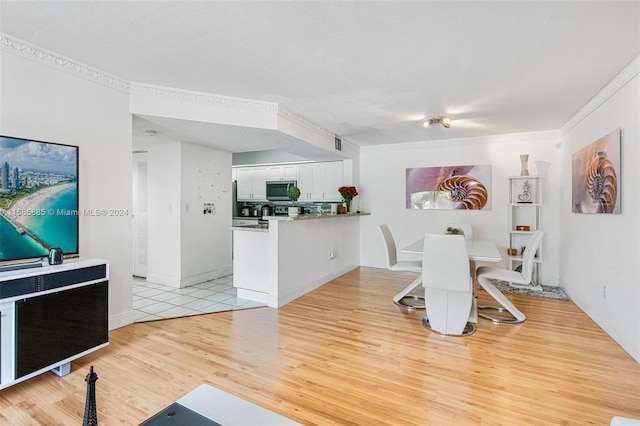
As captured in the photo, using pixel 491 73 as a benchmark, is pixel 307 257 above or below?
below

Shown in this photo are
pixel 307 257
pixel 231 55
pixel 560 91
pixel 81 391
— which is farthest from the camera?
pixel 307 257

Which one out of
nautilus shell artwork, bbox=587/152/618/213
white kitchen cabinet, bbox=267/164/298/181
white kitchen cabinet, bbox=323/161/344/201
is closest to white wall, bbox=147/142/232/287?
white kitchen cabinet, bbox=267/164/298/181

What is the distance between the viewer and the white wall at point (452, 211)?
464 centimetres

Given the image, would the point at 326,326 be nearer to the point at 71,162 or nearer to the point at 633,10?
the point at 71,162

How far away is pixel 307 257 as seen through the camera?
4.32 metres

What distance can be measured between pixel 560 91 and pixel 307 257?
3342mm

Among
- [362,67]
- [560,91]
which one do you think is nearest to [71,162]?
[362,67]

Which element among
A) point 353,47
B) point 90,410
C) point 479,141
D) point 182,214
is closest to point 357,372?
point 90,410

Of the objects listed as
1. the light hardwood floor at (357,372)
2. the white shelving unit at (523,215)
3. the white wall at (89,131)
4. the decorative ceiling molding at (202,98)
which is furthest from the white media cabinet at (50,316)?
the white shelving unit at (523,215)

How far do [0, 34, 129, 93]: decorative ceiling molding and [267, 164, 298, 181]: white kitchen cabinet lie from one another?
357 cm

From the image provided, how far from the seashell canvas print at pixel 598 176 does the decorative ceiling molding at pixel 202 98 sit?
3.18m

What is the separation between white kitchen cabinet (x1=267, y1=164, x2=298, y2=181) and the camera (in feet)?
20.5

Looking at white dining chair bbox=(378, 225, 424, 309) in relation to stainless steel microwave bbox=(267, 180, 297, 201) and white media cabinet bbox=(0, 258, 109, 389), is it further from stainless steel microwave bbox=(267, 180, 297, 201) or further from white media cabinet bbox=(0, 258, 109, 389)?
white media cabinet bbox=(0, 258, 109, 389)

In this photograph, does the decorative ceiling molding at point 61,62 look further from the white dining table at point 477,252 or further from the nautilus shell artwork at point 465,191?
the nautilus shell artwork at point 465,191
